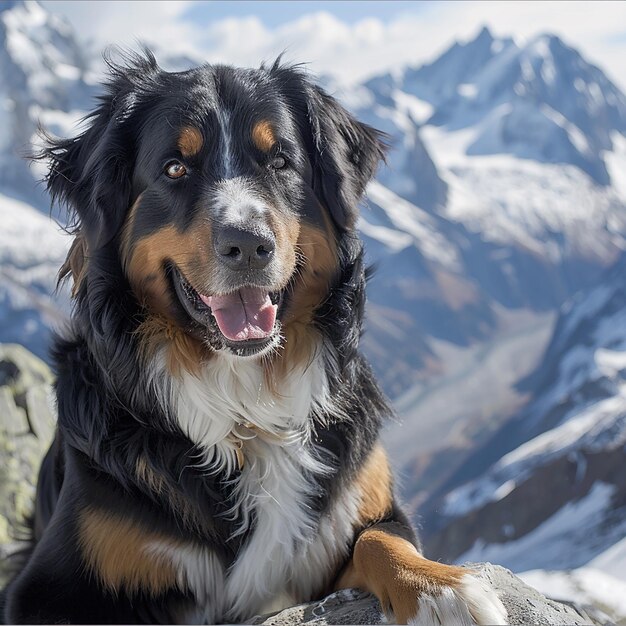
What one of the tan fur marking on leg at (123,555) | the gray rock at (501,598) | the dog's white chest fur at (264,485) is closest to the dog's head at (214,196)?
the dog's white chest fur at (264,485)

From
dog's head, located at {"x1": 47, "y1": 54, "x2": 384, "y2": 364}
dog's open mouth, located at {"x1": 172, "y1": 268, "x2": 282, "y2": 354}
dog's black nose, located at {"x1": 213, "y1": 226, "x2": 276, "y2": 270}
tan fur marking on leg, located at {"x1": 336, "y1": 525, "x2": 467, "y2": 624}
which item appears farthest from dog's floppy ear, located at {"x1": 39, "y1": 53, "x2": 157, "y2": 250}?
tan fur marking on leg, located at {"x1": 336, "y1": 525, "x2": 467, "y2": 624}

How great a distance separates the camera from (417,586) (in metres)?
4.69

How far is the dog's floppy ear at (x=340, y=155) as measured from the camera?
19.7ft

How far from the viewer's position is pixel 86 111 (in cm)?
608

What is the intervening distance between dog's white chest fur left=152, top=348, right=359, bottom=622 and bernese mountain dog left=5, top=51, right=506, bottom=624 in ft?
0.04

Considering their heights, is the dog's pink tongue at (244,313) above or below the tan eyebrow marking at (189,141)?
below

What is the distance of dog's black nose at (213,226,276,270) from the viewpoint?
506 cm

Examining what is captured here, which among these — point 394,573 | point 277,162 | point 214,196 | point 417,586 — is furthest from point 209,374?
point 417,586

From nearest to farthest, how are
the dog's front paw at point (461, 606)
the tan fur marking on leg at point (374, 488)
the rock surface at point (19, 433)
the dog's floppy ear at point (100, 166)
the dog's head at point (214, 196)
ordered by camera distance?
the dog's front paw at point (461, 606)
the dog's head at point (214, 196)
the dog's floppy ear at point (100, 166)
the tan fur marking on leg at point (374, 488)
the rock surface at point (19, 433)

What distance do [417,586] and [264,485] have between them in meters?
1.45

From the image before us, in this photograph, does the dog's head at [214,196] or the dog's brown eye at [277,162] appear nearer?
the dog's head at [214,196]

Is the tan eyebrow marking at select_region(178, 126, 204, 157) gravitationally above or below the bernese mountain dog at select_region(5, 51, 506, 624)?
above

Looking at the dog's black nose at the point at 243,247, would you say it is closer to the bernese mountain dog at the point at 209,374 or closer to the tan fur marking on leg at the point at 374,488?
the bernese mountain dog at the point at 209,374

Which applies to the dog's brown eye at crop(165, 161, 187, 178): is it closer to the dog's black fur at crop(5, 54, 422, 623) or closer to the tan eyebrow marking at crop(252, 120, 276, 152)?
the dog's black fur at crop(5, 54, 422, 623)
